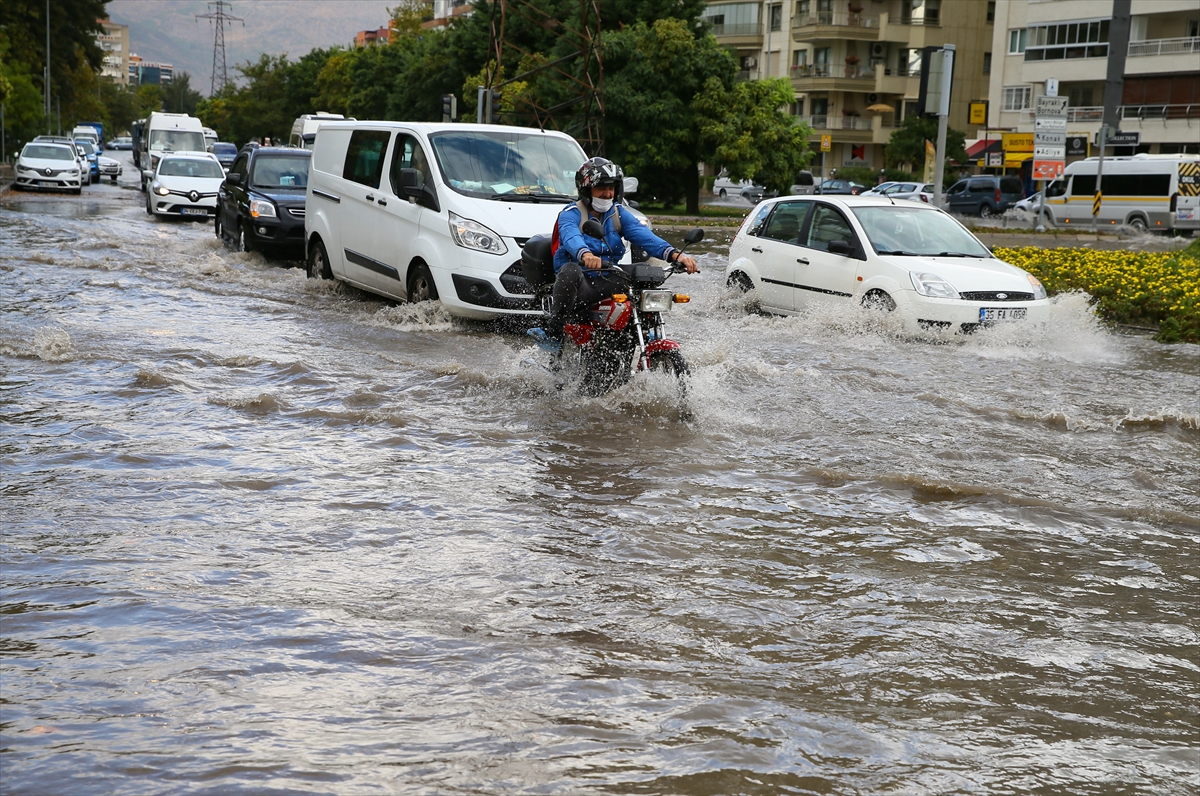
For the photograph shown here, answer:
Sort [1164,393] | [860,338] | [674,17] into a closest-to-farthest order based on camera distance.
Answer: [1164,393]
[860,338]
[674,17]

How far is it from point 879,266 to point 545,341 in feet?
16.0

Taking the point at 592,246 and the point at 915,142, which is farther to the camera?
the point at 915,142

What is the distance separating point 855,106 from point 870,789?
79101mm

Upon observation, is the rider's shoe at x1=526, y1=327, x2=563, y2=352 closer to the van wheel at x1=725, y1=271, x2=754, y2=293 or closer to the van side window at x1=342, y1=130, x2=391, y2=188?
the van side window at x1=342, y1=130, x2=391, y2=188

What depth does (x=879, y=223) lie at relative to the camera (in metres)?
13.3

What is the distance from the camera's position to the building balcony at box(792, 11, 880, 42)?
76.4 meters

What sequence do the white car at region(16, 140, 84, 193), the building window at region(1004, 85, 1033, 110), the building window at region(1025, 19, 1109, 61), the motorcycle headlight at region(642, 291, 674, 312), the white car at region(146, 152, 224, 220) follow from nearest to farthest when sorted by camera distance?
the motorcycle headlight at region(642, 291, 674, 312) < the white car at region(146, 152, 224, 220) < the white car at region(16, 140, 84, 193) < the building window at region(1025, 19, 1109, 61) < the building window at region(1004, 85, 1033, 110)

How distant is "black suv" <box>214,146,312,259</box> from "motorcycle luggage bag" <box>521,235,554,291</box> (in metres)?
10.3

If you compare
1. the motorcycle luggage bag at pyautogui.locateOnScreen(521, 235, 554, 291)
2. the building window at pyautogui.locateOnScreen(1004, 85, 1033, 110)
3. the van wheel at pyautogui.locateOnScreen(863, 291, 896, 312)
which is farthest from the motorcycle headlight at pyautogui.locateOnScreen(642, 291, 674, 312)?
the building window at pyautogui.locateOnScreen(1004, 85, 1033, 110)

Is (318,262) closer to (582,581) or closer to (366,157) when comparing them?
(366,157)

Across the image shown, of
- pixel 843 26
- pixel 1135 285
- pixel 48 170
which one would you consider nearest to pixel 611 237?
pixel 1135 285

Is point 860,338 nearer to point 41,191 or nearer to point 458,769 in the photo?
point 458,769

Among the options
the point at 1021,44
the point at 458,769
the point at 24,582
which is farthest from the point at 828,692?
the point at 1021,44

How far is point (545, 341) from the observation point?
29.5 feet
